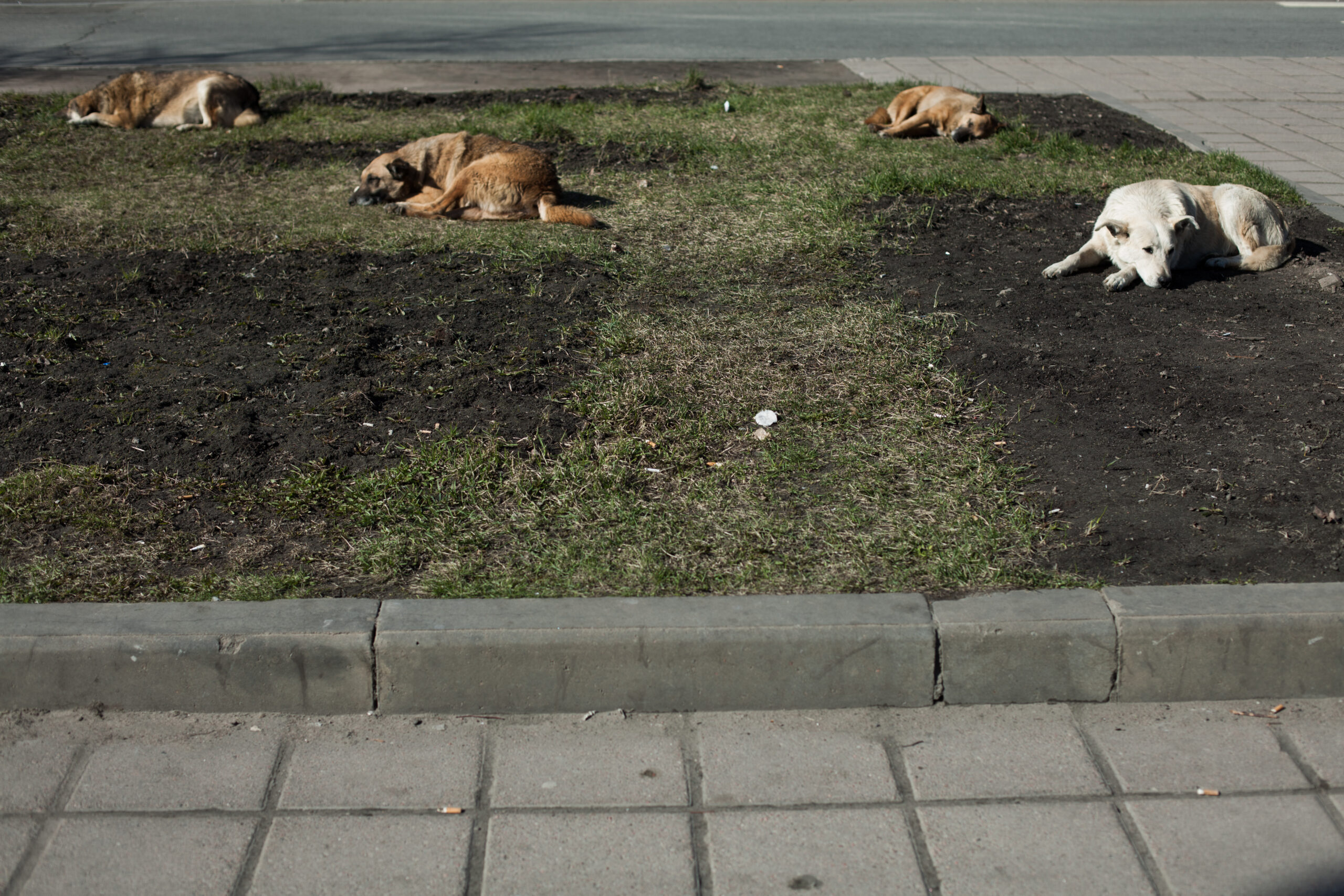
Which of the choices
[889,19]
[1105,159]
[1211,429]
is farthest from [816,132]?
[889,19]

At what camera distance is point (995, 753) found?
9.69 ft

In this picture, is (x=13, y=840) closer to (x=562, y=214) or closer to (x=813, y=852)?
(x=813, y=852)

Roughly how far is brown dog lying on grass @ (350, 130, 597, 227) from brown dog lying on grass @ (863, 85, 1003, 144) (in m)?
3.66

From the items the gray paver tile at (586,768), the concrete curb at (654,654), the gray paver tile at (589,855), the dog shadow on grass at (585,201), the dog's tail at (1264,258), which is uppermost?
the dog shadow on grass at (585,201)

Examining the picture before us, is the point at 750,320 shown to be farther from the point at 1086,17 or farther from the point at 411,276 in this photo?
the point at 1086,17

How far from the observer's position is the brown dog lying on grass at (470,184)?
7.18 m

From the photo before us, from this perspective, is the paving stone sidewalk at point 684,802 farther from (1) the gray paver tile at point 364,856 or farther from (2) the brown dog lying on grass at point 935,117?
(2) the brown dog lying on grass at point 935,117

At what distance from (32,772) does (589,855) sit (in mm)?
1527

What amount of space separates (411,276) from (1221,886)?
4.91 meters

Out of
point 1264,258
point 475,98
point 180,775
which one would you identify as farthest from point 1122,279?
point 475,98

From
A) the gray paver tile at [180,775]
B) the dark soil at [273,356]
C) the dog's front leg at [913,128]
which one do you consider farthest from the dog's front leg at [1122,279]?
the gray paver tile at [180,775]

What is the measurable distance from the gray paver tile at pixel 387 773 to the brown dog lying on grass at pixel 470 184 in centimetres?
458

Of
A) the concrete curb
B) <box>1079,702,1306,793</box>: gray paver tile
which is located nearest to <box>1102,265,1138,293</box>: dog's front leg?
the concrete curb

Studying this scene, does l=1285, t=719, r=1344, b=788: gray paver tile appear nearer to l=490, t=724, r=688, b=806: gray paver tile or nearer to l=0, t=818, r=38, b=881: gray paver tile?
l=490, t=724, r=688, b=806: gray paver tile
